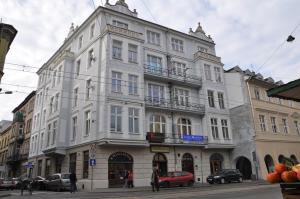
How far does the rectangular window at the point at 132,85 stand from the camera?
28.1 meters

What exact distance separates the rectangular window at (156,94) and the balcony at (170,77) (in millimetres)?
981

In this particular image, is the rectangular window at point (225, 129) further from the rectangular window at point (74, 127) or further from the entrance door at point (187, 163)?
the rectangular window at point (74, 127)

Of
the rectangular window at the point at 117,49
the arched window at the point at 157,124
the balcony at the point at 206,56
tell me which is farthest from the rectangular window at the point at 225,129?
the rectangular window at the point at 117,49

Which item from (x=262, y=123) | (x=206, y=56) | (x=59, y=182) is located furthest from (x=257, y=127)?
(x=59, y=182)

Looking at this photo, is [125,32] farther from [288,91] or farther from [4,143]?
[4,143]

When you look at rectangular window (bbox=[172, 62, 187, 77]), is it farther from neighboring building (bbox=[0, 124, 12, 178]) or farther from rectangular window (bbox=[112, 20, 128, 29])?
neighboring building (bbox=[0, 124, 12, 178])

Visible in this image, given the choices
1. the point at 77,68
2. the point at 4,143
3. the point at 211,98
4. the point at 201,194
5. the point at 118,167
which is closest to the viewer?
the point at 201,194

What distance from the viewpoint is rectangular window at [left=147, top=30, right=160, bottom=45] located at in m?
33.7

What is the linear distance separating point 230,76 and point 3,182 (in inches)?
1218

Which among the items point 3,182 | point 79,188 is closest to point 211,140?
point 79,188

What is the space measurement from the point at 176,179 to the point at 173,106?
9.04m

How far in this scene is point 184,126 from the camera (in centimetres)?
3234

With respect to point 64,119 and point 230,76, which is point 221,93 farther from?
point 64,119

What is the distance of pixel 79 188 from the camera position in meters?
25.7
